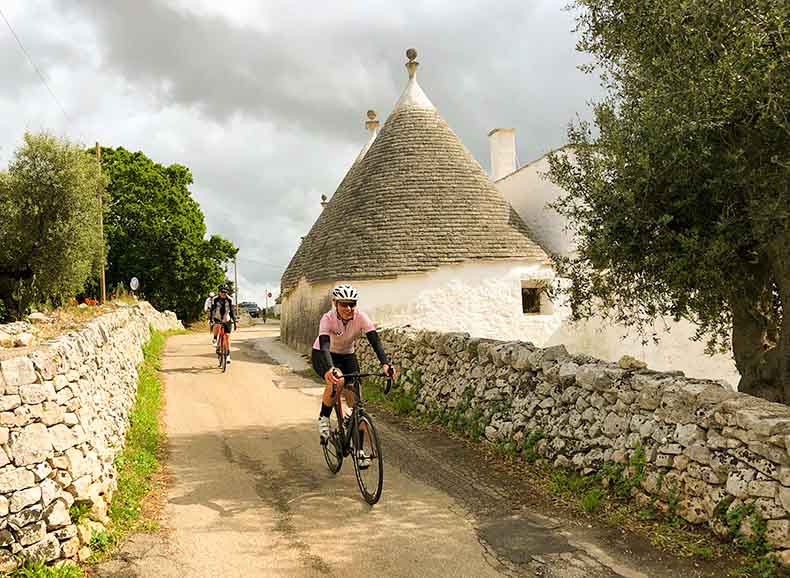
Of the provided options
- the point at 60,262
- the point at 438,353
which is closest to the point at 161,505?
the point at 438,353

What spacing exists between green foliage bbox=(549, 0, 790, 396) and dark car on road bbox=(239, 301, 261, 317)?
181ft

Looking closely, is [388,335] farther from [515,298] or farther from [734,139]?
[734,139]

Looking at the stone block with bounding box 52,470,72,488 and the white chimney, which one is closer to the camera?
the stone block with bounding box 52,470,72,488

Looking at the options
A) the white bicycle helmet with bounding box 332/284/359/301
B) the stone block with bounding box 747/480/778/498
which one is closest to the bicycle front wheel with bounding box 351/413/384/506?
the white bicycle helmet with bounding box 332/284/359/301

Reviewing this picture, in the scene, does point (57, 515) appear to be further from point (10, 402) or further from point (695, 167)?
point (695, 167)

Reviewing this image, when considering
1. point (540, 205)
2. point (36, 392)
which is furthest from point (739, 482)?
point (540, 205)

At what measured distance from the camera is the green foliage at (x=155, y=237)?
127 ft

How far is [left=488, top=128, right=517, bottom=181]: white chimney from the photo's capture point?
962 inches

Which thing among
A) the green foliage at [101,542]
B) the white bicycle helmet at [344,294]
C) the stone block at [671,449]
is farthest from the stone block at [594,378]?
the green foliage at [101,542]

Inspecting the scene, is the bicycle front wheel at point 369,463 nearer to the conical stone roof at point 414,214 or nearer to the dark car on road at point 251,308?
the conical stone roof at point 414,214

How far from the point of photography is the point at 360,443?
6.30 meters

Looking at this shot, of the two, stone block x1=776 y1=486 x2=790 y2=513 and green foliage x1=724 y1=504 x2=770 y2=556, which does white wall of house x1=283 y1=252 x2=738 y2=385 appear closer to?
green foliage x1=724 y1=504 x2=770 y2=556

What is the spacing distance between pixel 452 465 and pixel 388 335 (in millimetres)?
5677

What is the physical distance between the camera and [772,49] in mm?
5941
